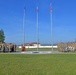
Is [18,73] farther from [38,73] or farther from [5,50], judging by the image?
[5,50]

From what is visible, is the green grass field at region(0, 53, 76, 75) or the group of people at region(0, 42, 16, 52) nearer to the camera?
the green grass field at region(0, 53, 76, 75)

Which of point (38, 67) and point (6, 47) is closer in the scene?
point (38, 67)

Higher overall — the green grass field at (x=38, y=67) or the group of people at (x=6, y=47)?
the group of people at (x=6, y=47)

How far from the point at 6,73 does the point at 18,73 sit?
694mm

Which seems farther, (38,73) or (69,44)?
(69,44)

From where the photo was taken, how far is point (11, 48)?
50.7 m

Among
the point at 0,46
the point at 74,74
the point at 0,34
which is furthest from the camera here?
the point at 0,34

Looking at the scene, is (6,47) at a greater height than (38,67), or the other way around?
(6,47)

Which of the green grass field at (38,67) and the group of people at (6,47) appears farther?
the group of people at (6,47)

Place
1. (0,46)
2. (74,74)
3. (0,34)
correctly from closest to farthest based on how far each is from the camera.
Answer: (74,74) → (0,46) → (0,34)

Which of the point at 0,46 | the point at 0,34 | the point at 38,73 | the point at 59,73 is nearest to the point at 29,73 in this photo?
the point at 38,73

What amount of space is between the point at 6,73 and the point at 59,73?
3.07m

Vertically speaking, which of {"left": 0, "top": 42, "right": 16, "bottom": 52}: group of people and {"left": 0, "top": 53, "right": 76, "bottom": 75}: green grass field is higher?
{"left": 0, "top": 42, "right": 16, "bottom": 52}: group of people

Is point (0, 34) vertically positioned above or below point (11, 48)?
above
